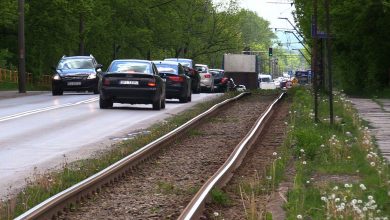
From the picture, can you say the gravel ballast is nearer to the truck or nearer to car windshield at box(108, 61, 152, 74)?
car windshield at box(108, 61, 152, 74)

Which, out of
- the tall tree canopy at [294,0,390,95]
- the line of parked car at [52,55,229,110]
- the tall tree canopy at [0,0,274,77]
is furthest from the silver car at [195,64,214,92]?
the tall tree canopy at [0,0,274,77]

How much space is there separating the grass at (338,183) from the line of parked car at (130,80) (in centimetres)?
820

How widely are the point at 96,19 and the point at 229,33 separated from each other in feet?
129

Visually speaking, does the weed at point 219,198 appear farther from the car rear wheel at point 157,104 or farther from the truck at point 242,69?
the truck at point 242,69

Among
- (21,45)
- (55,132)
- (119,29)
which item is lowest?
(55,132)

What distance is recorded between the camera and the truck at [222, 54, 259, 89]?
56.7 metres

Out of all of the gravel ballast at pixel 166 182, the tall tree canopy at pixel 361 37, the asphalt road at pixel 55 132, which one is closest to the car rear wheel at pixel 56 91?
the asphalt road at pixel 55 132

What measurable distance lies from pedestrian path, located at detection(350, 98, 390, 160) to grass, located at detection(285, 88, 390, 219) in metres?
0.35

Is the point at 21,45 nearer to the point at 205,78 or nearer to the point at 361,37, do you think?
the point at 205,78

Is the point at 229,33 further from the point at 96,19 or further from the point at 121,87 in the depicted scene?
the point at 121,87

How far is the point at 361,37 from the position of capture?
35938mm

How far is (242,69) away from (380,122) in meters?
38.3

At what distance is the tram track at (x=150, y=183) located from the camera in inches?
302

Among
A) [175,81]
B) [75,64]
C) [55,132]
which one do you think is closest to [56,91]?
[75,64]
